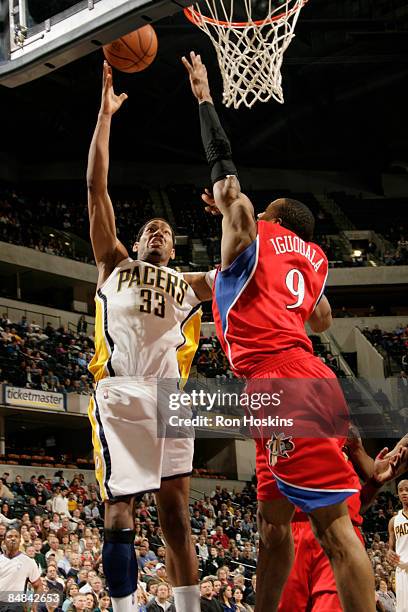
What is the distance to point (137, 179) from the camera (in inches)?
1136

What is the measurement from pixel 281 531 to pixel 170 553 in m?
A: 0.71

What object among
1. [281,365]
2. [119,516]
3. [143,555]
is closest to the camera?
[281,365]

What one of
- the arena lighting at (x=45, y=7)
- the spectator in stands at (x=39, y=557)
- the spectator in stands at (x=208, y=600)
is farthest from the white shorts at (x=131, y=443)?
the spectator in stands at (x=39, y=557)

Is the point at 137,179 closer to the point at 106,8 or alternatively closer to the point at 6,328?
the point at 6,328

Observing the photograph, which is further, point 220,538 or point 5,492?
point 220,538

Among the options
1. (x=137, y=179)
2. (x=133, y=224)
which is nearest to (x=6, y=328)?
(x=133, y=224)

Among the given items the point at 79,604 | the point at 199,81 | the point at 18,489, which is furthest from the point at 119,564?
the point at 18,489

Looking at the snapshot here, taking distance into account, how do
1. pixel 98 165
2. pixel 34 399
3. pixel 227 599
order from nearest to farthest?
pixel 98 165
pixel 227 599
pixel 34 399

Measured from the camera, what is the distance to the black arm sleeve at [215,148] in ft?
12.5

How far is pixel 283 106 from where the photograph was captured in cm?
2694

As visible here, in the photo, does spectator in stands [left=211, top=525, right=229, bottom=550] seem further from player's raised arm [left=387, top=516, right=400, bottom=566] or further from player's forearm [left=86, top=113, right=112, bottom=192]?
player's forearm [left=86, top=113, right=112, bottom=192]

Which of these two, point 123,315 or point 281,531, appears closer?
point 281,531

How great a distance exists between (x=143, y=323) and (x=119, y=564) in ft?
3.98

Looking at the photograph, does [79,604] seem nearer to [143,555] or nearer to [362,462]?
[143,555]
